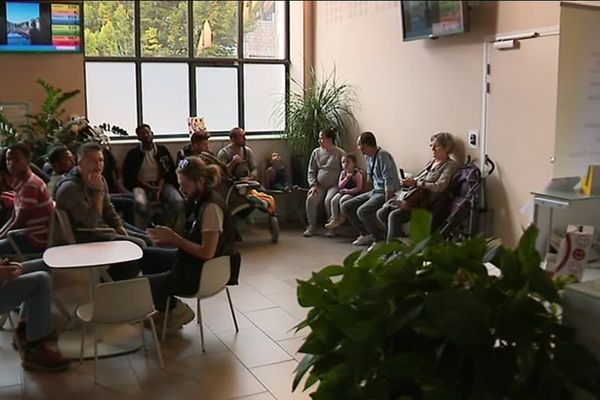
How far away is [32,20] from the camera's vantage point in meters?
7.29

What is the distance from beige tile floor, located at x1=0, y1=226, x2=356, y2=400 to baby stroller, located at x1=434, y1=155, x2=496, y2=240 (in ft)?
5.40

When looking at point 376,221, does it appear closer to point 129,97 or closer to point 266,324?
point 266,324

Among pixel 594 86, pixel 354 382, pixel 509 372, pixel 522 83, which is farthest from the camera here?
pixel 522 83

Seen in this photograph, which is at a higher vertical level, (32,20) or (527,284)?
(32,20)

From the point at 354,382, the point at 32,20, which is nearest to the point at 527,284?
the point at 354,382

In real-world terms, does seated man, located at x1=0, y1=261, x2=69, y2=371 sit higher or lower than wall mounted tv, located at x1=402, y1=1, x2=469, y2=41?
lower

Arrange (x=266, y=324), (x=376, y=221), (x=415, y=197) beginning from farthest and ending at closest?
(x=376, y=221)
(x=415, y=197)
(x=266, y=324)

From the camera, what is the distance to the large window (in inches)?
316

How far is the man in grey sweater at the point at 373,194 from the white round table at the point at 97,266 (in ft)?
10.0

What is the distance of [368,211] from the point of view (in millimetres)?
6910

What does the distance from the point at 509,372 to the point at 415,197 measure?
16.1 feet

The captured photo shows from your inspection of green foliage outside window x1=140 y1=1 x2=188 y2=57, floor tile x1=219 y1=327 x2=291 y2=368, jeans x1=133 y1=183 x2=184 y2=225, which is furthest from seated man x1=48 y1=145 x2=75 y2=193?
green foliage outside window x1=140 y1=1 x2=188 y2=57

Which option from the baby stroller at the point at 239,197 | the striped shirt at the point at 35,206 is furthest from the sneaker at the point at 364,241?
the striped shirt at the point at 35,206

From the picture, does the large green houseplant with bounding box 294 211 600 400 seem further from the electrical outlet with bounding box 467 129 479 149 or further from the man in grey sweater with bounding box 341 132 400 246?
the man in grey sweater with bounding box 341 132 400 246
